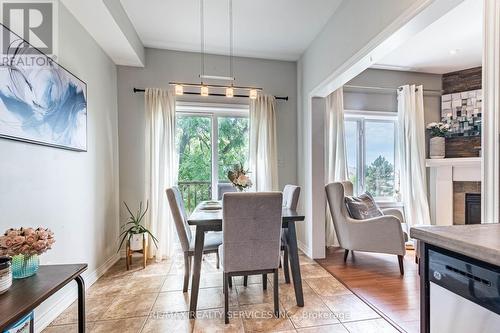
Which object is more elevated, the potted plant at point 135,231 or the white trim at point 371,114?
the white trim at point 371,114

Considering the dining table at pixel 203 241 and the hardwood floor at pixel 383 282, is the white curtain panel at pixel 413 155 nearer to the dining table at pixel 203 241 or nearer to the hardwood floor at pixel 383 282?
the hardwood floor at pixel 383 282

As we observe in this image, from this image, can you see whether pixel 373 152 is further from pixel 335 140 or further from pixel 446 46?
pixel 446 46

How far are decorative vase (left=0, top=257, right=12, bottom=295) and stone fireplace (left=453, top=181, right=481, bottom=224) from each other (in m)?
5.14

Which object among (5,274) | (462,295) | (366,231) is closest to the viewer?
(462,295)

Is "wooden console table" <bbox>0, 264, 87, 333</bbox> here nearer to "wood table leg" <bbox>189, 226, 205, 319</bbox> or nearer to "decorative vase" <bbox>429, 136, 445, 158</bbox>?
"wood table leg" <bbox>189, 226, 205, 319</bbox>

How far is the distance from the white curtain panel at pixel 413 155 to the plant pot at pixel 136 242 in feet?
13.1

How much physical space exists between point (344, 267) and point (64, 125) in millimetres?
3321

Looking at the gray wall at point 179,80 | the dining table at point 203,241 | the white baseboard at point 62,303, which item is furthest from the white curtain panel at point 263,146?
the white baseboard at point 62,303

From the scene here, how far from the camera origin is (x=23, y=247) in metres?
1.22

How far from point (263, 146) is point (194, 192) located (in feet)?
4.09

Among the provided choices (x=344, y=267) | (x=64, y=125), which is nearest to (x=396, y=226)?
(x=344, y=267)

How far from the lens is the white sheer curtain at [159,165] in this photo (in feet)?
10.9

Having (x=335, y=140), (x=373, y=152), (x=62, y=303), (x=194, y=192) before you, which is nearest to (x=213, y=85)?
(x=194, y=192)

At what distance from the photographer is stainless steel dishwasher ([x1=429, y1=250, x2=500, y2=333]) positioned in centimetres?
72
